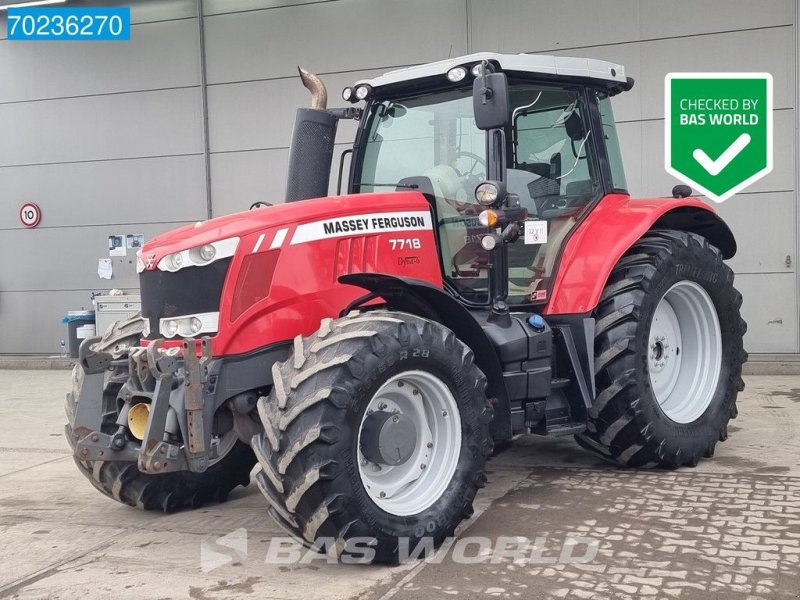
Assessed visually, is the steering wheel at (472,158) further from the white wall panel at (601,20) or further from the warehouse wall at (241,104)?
the white wall panel at (601,20)

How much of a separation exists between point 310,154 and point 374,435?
78.7 inches

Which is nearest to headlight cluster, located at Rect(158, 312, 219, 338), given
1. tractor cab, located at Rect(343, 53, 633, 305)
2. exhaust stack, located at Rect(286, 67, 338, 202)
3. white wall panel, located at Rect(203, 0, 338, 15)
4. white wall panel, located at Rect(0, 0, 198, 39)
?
exhaust stack, located at Rect(286, 67, 338, 202)

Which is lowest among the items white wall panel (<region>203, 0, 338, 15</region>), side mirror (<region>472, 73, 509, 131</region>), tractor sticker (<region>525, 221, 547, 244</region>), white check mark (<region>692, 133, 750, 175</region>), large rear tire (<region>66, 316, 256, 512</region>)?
large rear tire (<region>66, 316, 256, 512</region>)

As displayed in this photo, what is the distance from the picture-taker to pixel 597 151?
5.91 meters

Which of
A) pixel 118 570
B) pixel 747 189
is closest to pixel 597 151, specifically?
pixel 118 570

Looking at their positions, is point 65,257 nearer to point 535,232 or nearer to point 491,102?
point 535,232

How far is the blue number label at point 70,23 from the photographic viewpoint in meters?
13.6

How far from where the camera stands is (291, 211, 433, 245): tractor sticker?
184 inches

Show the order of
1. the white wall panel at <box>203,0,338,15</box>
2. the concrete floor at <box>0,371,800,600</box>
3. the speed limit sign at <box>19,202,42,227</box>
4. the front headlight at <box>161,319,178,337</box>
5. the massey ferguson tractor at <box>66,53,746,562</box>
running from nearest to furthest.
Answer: the concrete floor at <box>0,371,800,600</box> → the massey ferguson tractor at <box>66,53,746,562</box> → the front headlight at <box>161,319,178,337</box> → the white wall panel at <box>203,0,338,15</box> → the speed limit sign at <box>19,202,42,227</box>

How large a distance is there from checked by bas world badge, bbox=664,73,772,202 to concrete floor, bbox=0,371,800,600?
16.8ft

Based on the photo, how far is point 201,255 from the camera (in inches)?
180

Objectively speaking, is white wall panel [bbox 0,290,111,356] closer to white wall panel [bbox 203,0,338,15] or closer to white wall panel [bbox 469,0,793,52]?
white wall panel [bbox 203,0,338,15]

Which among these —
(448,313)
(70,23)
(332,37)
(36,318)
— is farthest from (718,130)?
(36,318)

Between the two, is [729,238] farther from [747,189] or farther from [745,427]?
[747,189]
